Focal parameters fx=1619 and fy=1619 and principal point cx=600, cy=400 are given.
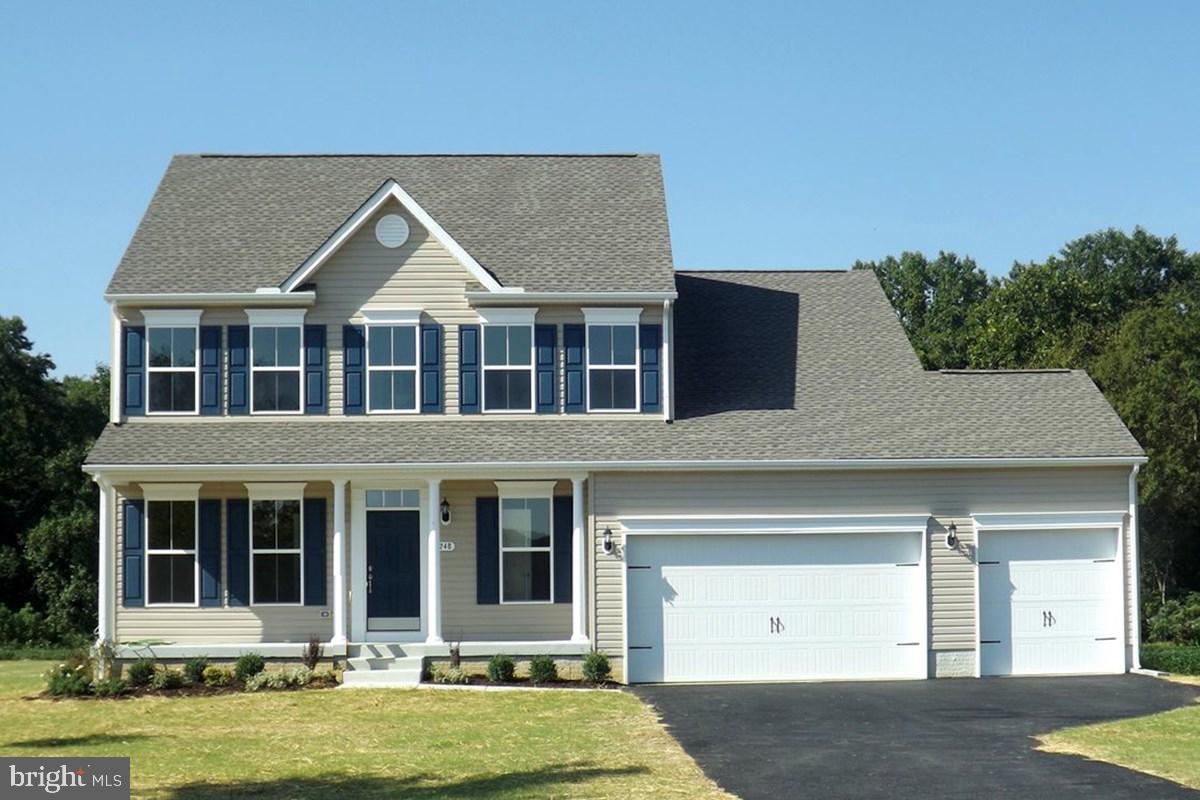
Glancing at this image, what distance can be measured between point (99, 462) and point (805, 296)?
13355 millimetres

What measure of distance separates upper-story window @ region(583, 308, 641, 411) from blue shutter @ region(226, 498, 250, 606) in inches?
234

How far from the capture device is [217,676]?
81.3ft

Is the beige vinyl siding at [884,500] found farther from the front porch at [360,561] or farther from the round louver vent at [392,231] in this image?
the round louver vent at [392,231]

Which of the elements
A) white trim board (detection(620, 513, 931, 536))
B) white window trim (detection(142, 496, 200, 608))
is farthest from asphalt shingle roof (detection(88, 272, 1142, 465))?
white trim board (detection(620, 513, 931, 536))

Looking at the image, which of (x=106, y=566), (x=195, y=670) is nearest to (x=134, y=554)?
(x=106, y=566)

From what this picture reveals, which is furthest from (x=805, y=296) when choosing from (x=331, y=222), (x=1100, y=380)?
(x=1100, y=380)

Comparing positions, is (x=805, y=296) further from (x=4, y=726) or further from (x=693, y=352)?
(x=4, y=726)

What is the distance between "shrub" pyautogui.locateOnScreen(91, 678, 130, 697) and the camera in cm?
2384

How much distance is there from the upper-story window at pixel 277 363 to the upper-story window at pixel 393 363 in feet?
3.85

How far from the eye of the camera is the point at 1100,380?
44.1 meters

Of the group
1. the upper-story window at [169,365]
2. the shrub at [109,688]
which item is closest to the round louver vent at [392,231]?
the upper-story window at [169,365]

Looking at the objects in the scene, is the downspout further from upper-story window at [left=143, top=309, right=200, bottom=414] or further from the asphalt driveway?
upper-story window at [left=143, top=309, right=200, bottom=414]

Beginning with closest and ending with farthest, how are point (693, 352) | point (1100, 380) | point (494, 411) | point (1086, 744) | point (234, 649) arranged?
point (1086, 744)
point (234, 649)
point (494, 411)
point (693, 352)
point (1100, 380)

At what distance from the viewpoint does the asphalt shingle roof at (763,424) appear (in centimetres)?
2573
